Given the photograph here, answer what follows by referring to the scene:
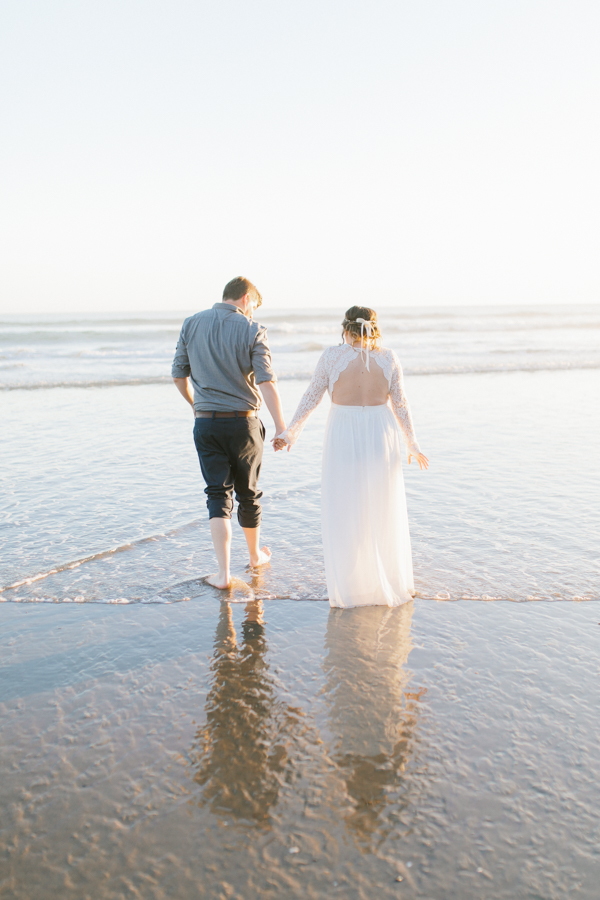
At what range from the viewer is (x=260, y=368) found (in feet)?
13.4

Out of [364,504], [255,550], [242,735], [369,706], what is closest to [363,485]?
[364,504]

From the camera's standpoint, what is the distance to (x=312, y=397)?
403 cm

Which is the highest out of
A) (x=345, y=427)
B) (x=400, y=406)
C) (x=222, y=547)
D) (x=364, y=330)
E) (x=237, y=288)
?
(x=237, y=288)

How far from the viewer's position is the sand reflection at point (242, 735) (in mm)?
2240

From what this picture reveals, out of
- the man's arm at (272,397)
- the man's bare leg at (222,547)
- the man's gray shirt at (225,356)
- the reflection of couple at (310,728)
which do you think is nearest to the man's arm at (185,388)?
the man's gray shirt at (225,356)

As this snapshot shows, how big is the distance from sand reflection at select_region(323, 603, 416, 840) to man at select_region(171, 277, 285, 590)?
1.08 meters

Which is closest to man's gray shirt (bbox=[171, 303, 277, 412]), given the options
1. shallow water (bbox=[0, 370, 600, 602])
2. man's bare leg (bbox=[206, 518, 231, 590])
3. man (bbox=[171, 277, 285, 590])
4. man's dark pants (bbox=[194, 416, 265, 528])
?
man (bbox=[171, 277, 285, 590])

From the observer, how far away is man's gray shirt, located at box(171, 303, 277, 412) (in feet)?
13.3

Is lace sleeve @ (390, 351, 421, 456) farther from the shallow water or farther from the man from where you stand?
the shallow water

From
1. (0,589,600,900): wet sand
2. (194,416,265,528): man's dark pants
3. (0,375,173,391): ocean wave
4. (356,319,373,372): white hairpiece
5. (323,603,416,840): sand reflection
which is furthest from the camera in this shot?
(0,375,173,391): ocean wave

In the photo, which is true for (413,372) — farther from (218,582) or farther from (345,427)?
(218,582)

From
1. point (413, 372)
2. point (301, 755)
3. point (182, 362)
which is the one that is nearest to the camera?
point (301, 755)

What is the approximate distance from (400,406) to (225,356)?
117 cm

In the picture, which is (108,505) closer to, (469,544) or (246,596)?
(246,596)
